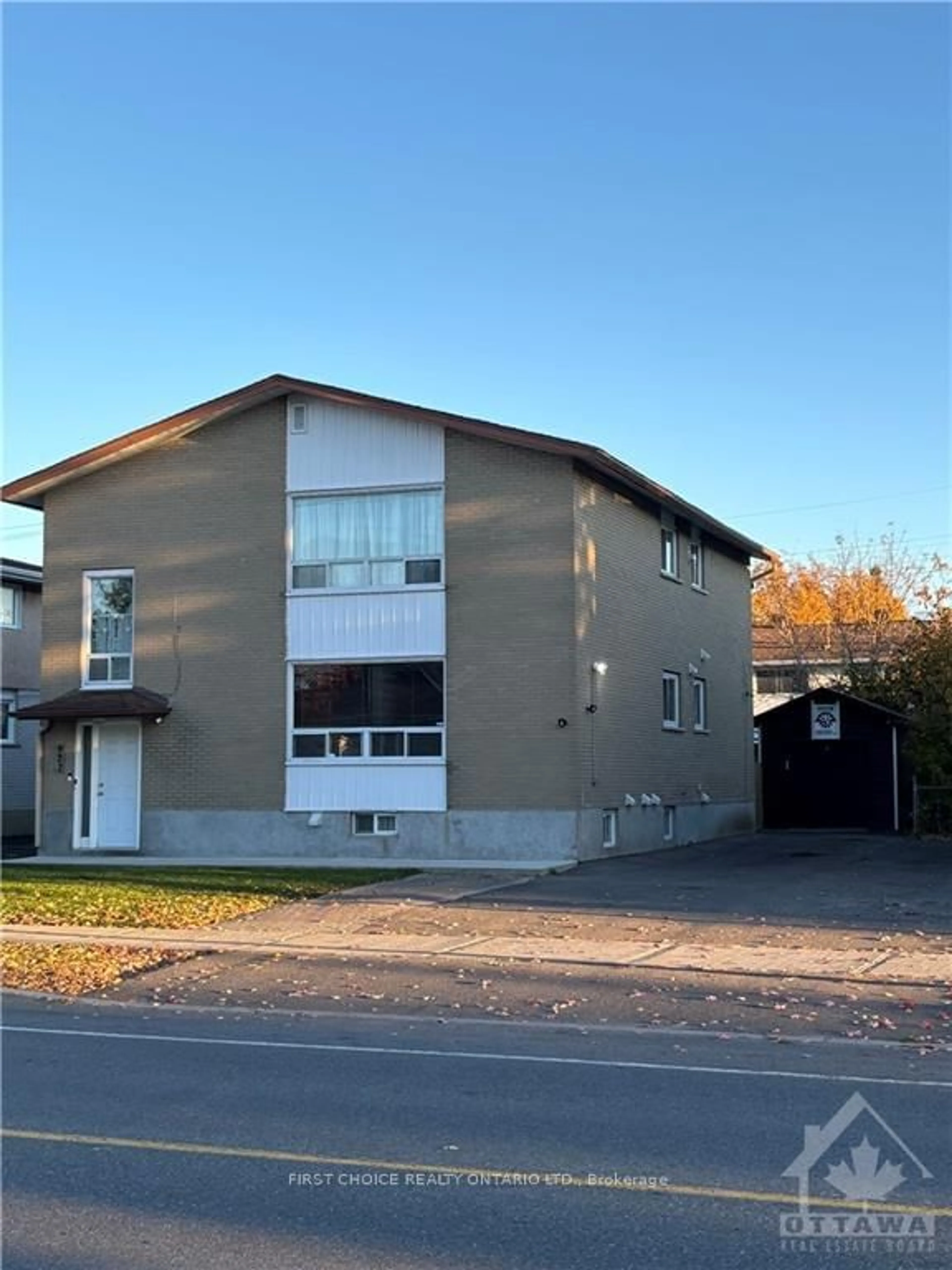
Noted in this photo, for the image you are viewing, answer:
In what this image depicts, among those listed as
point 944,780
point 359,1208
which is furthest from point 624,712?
point 359,1208

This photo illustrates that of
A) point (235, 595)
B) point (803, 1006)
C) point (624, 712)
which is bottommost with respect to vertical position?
point (803, 1006)

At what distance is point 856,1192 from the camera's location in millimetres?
6441

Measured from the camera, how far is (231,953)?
1490cm

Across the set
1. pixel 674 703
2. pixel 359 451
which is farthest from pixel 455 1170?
pixel 674 703

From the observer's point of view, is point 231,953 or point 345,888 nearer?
point 231,953

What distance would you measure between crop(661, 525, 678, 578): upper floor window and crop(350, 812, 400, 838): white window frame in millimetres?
7583

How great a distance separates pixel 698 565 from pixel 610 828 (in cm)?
795

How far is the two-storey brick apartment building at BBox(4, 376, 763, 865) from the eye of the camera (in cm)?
2400

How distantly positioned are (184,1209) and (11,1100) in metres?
2.53

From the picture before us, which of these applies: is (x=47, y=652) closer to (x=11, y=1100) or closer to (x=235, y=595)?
(x=235, y=595)

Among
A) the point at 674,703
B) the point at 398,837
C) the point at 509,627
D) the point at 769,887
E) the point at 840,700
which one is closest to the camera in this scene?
the point at 769,887

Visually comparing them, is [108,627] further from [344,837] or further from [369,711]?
[344,837]

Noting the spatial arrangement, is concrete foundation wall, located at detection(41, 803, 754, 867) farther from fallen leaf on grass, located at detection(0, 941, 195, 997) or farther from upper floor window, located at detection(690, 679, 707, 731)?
fallen leaf on grass, located at detection(0, 941, 195, 997)

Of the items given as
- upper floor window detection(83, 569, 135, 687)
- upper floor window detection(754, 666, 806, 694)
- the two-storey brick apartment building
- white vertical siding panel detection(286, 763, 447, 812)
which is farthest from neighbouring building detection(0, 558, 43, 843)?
upper floor window detection(754, 666, 806, 694)
